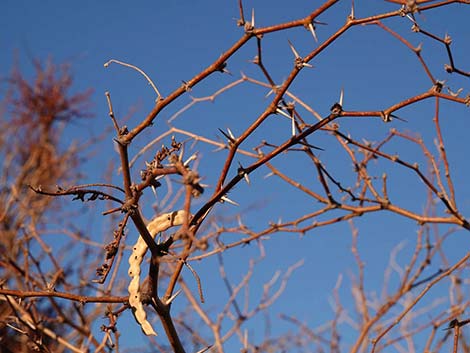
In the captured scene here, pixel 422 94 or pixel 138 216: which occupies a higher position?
pixel 422 94

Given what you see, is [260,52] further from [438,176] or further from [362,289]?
[362,289]

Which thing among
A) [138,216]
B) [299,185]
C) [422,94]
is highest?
[299,185]

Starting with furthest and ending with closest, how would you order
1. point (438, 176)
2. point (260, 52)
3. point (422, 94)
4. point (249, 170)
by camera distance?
point (438, 176)
point (260, 52)
point (422, 94)
point (249, 170)

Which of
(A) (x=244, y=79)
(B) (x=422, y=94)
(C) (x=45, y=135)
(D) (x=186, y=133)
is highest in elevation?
(C) (x=45, y=135)

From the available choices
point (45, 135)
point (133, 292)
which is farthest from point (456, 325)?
point (45, 135)

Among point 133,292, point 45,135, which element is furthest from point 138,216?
point 45,135

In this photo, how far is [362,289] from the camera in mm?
2590

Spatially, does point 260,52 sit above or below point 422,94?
above

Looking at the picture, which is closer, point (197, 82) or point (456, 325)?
point (197, 82)

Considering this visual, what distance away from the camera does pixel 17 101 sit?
9.54 metres

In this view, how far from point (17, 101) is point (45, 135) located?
68 centimetres

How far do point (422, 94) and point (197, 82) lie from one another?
41 centimetres

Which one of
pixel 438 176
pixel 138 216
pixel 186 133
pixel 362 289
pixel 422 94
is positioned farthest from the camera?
pixel 362 289

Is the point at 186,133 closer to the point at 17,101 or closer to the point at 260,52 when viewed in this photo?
the point at 260,52
